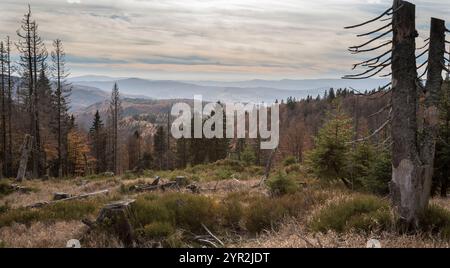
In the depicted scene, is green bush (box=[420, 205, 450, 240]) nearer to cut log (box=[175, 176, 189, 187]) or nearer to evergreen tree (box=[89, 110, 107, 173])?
cut log (box=[175, 176, 189, 187])

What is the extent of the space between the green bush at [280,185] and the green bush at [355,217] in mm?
5214

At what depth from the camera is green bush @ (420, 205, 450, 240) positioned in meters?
7.39

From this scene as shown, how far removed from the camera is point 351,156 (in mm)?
17031

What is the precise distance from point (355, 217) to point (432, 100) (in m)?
2.73

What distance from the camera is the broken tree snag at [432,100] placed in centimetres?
768

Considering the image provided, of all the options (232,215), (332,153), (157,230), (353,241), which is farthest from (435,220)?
(332,153)

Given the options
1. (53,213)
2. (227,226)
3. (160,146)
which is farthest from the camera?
(160,146)

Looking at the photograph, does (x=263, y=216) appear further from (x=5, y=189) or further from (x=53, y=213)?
(x=5, y=189)

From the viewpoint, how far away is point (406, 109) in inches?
289

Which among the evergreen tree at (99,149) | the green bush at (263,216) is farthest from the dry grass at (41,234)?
the evergreen tree at (99,149)

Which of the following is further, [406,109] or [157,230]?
[157,230]

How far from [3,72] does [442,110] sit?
138 ft

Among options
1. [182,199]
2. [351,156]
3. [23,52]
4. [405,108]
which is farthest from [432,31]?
[23,52]

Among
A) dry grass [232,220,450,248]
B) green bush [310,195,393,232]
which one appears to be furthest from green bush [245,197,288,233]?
dry grass [232,220,450,248]
